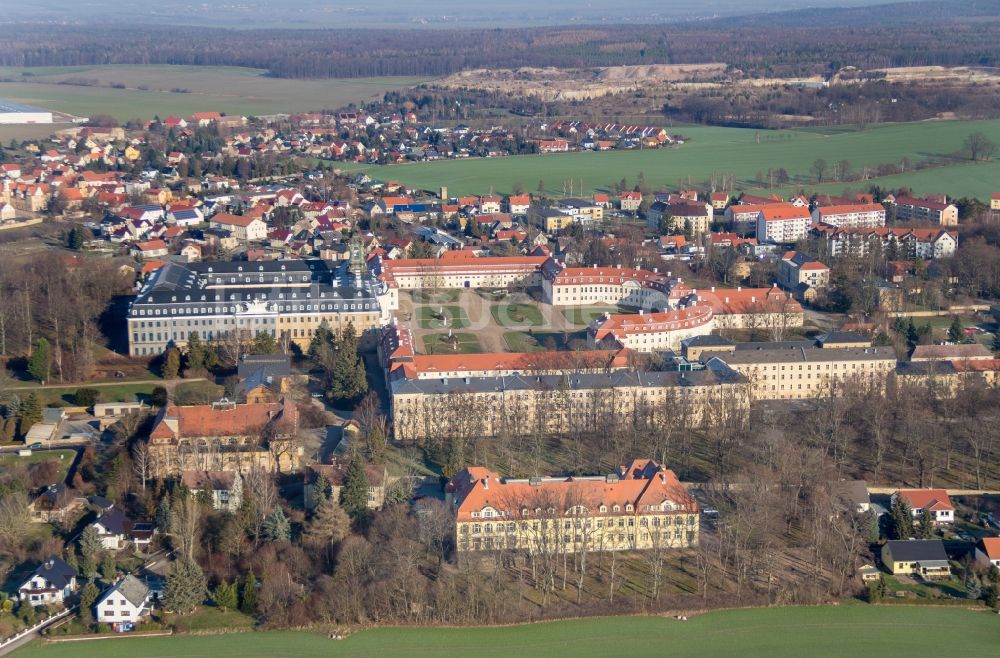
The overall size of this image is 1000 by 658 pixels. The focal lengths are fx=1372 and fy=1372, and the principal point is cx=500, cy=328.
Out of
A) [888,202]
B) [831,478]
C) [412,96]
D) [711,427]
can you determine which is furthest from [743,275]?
[412,96]

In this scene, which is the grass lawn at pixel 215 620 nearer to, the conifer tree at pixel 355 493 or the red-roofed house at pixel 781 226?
the conifer tree at pixel 355 493

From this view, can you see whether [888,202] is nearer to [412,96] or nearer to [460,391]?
[460,391]

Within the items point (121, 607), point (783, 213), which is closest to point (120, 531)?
point (121, 607)

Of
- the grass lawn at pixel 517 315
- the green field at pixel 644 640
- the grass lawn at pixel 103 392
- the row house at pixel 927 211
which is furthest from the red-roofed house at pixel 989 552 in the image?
the row house at pixel 927 211

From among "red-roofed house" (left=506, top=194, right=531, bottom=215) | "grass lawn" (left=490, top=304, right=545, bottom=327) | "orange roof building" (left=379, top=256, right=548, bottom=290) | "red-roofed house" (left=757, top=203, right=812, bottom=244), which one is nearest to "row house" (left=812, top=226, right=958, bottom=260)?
"red-roofed house" (left=757, top=203, right=812, bottom=244)

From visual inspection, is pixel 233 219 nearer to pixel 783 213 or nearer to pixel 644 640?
pixel 783 213

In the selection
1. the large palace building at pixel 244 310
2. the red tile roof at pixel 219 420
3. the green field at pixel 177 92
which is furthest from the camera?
the green field at pixel 177 92
